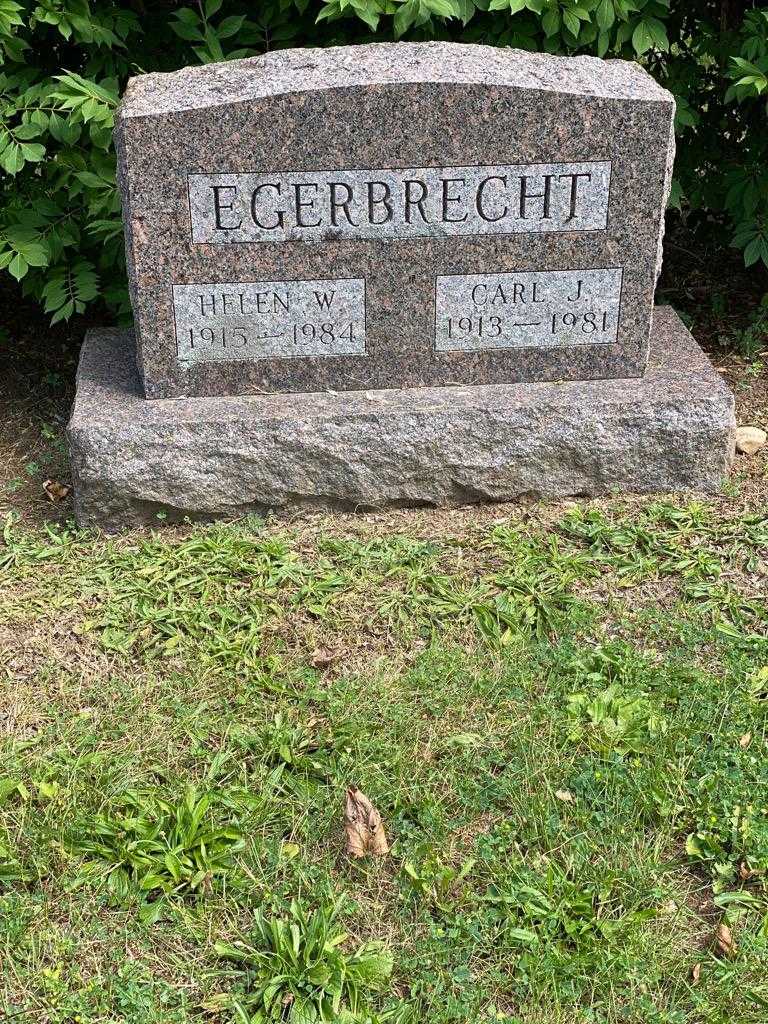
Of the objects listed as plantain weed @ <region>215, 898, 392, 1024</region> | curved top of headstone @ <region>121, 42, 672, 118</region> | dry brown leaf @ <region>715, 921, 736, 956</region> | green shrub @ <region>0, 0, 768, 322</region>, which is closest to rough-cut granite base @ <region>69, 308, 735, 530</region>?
green shrub @ <region>0, 0, 768, 322</region>

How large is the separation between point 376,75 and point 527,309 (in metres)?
0.86

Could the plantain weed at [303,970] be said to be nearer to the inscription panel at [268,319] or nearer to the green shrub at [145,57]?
the inscription panel at [268,319]

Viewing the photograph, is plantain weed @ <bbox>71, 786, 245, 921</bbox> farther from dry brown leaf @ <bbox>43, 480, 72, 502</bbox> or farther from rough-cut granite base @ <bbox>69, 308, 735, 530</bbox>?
dry brown leaf @ <bbox>43, 480, 72, 502</bbox>

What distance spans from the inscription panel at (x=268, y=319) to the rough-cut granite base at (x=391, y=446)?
0.51ft

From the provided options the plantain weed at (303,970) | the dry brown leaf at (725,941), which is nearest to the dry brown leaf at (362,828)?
the plantain weed at (303,970)

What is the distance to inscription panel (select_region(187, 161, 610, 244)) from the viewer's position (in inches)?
147

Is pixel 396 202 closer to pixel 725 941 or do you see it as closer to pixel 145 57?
pixel 145 57

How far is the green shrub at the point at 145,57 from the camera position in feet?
13.4

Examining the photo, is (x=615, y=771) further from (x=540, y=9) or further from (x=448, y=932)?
(x=540, y=9)

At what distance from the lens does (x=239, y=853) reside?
2754mm

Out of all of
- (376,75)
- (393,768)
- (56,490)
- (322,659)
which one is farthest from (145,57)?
(393,768)

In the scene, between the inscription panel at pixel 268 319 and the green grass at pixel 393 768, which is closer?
the green grass at pixel 393 768

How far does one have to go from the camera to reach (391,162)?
12.3 feet

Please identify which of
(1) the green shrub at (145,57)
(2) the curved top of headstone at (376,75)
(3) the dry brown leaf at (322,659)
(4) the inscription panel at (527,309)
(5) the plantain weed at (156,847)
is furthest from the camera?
(1) the green shrub at (145,57)
